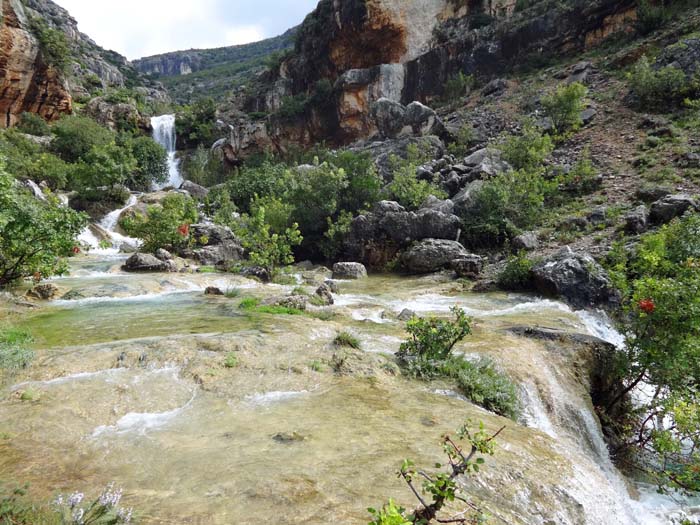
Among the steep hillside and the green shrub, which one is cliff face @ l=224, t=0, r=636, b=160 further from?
the steep hillside

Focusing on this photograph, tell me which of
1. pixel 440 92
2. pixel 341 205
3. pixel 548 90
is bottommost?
pixel 341 205

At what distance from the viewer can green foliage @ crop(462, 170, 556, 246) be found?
2139 centimetres

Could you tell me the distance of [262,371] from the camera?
6.32 meters

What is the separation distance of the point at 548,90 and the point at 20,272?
145ft

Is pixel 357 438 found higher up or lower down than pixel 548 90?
lower down

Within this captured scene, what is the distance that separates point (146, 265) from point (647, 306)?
18612mm

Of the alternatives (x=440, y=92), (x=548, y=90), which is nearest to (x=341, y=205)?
(x=548, y=90)

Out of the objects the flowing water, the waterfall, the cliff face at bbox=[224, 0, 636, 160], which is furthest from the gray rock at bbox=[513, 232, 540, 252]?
the waterfall

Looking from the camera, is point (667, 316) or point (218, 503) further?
point (667, 316)

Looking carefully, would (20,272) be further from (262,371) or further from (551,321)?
(551,321)

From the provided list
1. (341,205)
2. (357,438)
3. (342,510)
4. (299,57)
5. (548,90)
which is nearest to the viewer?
(342,510)

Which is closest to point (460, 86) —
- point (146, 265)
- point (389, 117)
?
point (389, 117)

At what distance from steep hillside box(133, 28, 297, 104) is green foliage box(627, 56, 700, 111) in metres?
105

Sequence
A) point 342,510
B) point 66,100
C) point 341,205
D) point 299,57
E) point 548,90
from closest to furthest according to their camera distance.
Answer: point 342,510 → point 341,205 → point 548,90 → point 66,100 → point 299,57
